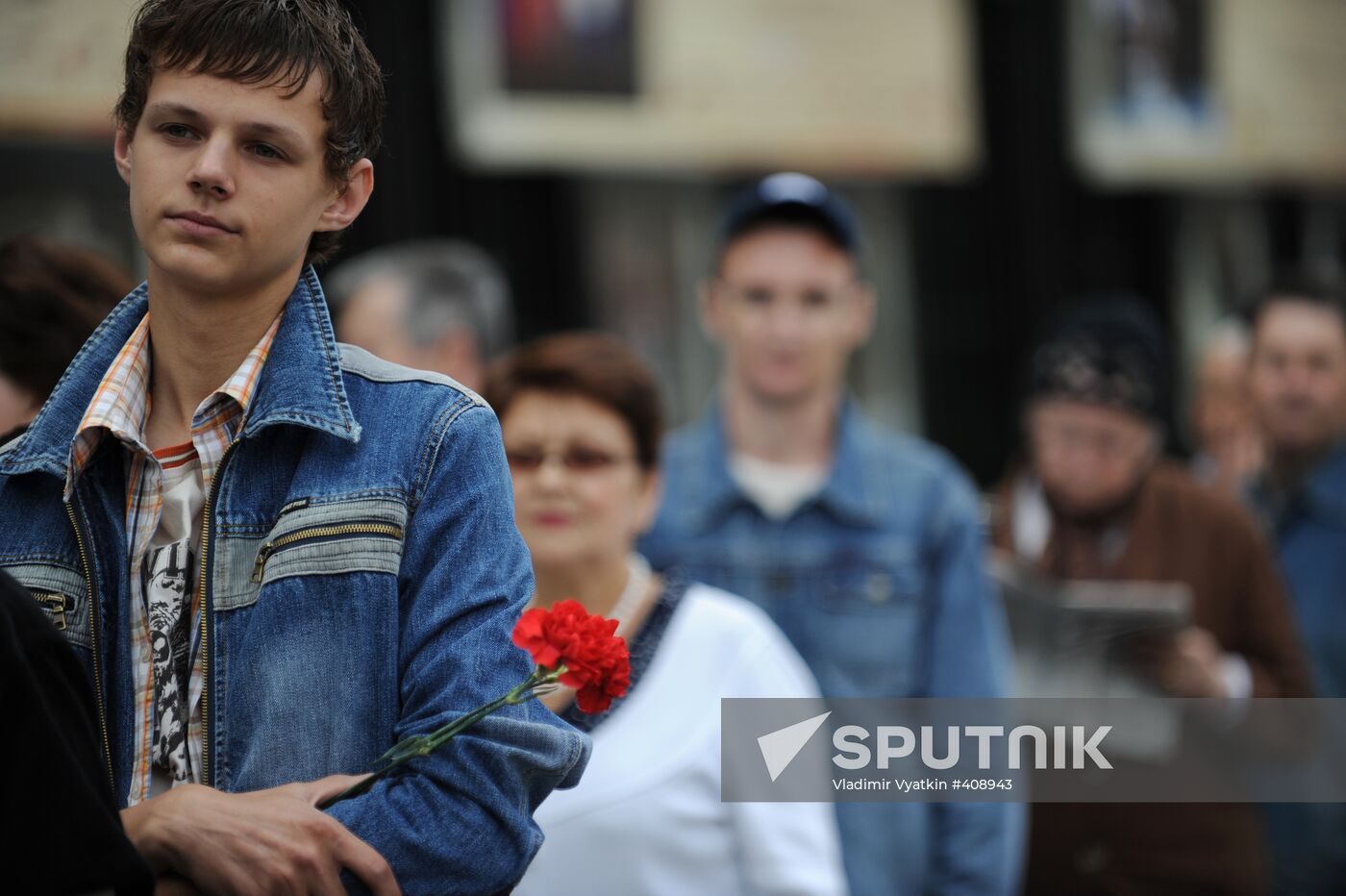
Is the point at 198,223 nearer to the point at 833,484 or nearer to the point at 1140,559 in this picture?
the point at 833,484

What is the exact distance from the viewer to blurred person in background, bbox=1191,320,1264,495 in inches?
287

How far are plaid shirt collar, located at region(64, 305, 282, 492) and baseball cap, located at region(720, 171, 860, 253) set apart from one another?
2.72 m

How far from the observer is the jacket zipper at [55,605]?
1780 millimetres

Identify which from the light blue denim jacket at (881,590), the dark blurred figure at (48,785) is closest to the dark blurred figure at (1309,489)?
the light blue denim jacket at (881,590)

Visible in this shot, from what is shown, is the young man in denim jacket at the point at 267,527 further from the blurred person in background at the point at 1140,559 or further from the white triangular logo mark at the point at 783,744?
the blurred person in background at the point at 1140,559

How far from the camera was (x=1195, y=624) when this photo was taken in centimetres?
491

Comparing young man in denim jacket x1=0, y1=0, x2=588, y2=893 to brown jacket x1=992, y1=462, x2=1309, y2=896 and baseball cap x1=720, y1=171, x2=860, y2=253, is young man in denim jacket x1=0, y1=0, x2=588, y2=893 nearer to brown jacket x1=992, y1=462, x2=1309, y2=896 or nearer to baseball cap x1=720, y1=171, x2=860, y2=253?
baseball cap x1=720, y1=171, x2=860, y2=253

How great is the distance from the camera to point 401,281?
4.83 m

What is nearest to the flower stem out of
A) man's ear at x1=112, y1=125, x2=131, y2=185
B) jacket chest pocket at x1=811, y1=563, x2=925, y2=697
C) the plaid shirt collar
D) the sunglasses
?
the plaid shirt collar

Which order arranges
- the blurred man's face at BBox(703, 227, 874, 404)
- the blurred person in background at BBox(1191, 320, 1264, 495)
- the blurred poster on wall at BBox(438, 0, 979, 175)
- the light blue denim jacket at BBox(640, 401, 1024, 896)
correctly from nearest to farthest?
the light blue denim jacket at BBox(640, 401, 1024, 896) → the blurred man's face at BBox(703, 227, 874, 404) → the blurred person in background at BBox(1191, 320, 1264, 495) → the blurred poster on wall at BBox(438, 0, 979, 175)

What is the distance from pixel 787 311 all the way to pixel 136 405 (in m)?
2.71

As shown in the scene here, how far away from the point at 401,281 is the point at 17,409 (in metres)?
2.22

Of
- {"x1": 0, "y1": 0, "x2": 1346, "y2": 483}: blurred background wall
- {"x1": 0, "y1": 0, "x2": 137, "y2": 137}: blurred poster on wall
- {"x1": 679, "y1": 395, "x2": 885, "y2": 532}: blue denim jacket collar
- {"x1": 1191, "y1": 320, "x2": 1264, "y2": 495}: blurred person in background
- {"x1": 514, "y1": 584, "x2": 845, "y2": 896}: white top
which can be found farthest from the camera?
{"x1": 0, "y1": 0, "x2": 1346, "y2": 483}: blurred background wall

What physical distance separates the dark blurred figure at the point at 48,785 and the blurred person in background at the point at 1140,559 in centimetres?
334
